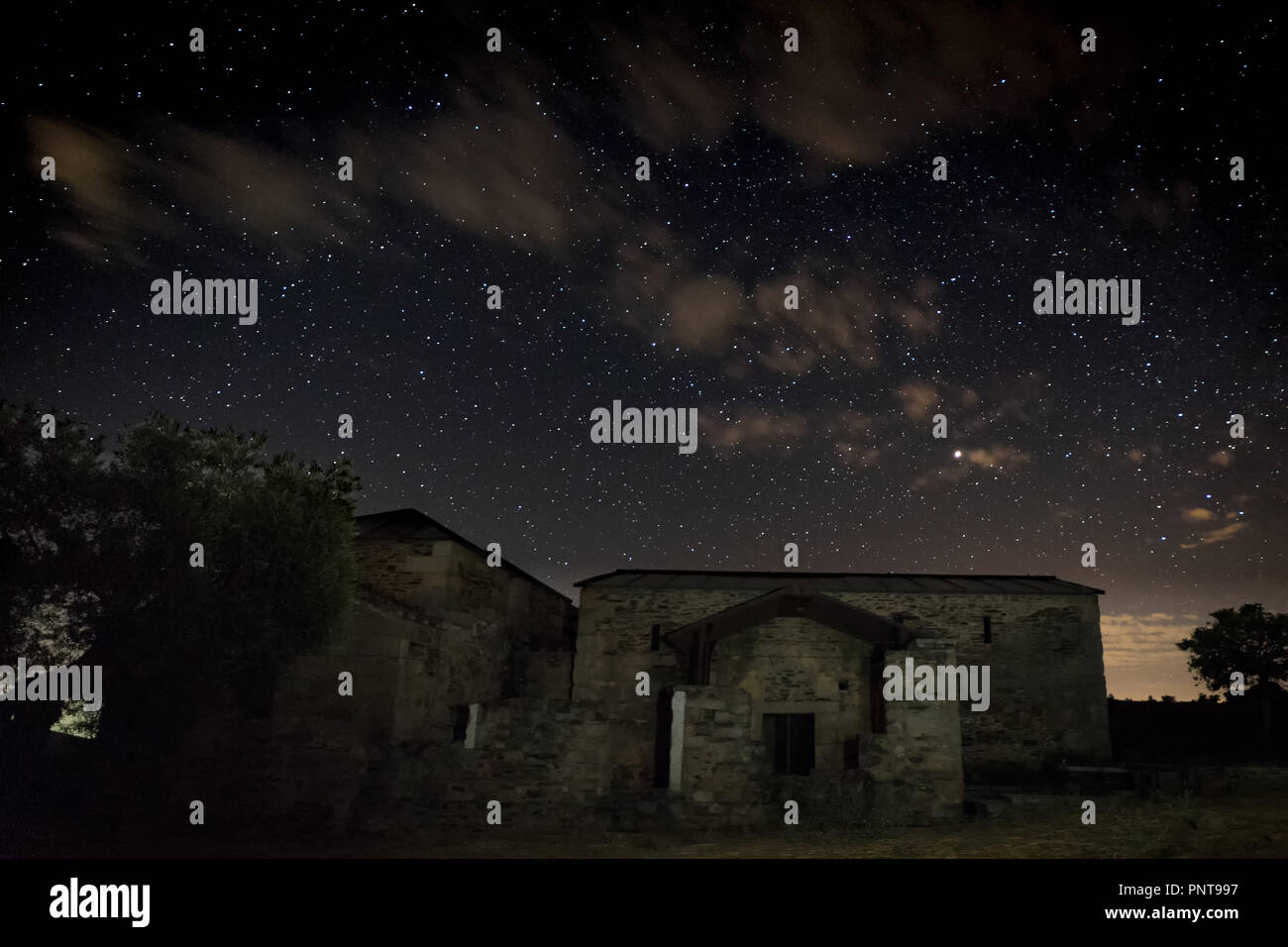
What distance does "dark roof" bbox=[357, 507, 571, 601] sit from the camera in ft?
67.8

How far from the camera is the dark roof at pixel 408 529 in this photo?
67.8 feet

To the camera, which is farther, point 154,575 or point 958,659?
point 958,659

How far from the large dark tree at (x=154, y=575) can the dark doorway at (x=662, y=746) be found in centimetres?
915

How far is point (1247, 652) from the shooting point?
3077 centimetres

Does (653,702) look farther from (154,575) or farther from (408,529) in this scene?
(154,575)

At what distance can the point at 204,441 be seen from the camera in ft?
47.1

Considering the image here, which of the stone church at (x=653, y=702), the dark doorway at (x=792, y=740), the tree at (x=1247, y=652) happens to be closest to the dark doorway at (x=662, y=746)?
the stone church at (x=653, y=702)

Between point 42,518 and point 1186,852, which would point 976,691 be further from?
point 42,518

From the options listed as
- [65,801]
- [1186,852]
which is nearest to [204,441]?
[65,801]

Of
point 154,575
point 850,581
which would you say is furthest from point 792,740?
point 154,575

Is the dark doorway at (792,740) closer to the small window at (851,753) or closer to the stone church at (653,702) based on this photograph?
the stone church at (653,702)

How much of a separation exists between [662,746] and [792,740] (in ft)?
11.2
